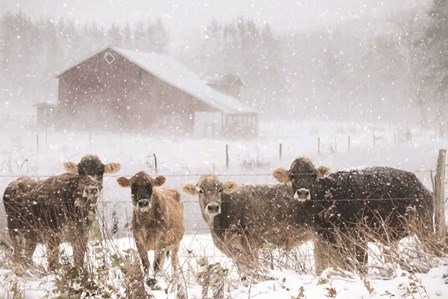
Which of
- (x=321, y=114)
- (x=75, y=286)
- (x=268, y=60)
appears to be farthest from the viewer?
(x=321, y=114)

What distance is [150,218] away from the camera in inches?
299

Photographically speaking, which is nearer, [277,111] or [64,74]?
[64,74]

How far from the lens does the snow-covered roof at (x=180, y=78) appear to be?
41.1m

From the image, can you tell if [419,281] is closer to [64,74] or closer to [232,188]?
[232,188]

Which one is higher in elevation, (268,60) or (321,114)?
(268,60)

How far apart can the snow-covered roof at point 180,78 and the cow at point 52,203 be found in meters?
32.6

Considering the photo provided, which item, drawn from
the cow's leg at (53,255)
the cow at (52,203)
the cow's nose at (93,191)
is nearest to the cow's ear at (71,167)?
the cow at (52,203)

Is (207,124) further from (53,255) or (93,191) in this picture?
(53,255)

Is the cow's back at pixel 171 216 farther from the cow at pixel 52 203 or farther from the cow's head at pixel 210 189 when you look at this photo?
the cow at pixel 52 203

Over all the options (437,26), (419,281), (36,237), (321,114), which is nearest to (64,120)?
(437,26)

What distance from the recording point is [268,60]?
79.6 m

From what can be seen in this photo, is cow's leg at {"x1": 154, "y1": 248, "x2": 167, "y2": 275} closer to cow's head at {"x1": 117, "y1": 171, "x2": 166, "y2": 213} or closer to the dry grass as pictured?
cow's head at {"x1": 117, "y1": 171, "x2": 166, "y2": 213}

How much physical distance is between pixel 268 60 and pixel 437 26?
46860 millimetres

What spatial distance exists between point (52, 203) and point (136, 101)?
3565 cm
